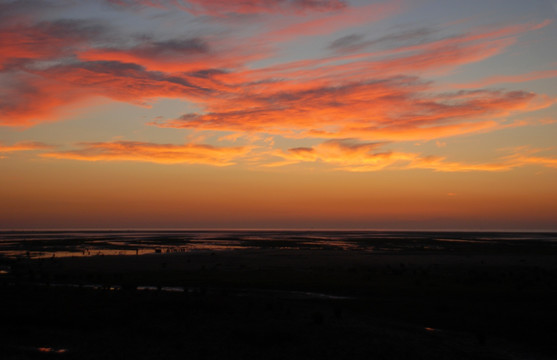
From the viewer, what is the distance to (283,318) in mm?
19922

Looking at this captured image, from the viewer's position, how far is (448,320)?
20281 mm

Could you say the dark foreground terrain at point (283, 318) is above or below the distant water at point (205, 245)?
above

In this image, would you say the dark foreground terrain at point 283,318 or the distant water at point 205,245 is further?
the distant water at point 205,245

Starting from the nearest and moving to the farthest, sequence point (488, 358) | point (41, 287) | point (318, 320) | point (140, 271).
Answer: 1. point (488, 358)
2. point (318, 320)
3. point (41, 287)
4. point (140, 271)

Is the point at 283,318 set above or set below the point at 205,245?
above

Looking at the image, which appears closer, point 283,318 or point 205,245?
point 283,318

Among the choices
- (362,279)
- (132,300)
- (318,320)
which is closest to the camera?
(318,320)

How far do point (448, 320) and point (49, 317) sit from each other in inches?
669

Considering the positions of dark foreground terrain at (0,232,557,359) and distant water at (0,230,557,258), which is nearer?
dark foreground terrain at (0,232,557,359)

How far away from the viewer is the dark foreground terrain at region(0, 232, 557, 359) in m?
15.3

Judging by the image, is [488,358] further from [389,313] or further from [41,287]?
[41,287]

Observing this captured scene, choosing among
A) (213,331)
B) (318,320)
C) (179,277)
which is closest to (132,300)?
(213,331)

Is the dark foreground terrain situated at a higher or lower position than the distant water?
higher

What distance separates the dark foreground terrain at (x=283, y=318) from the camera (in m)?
15.3
